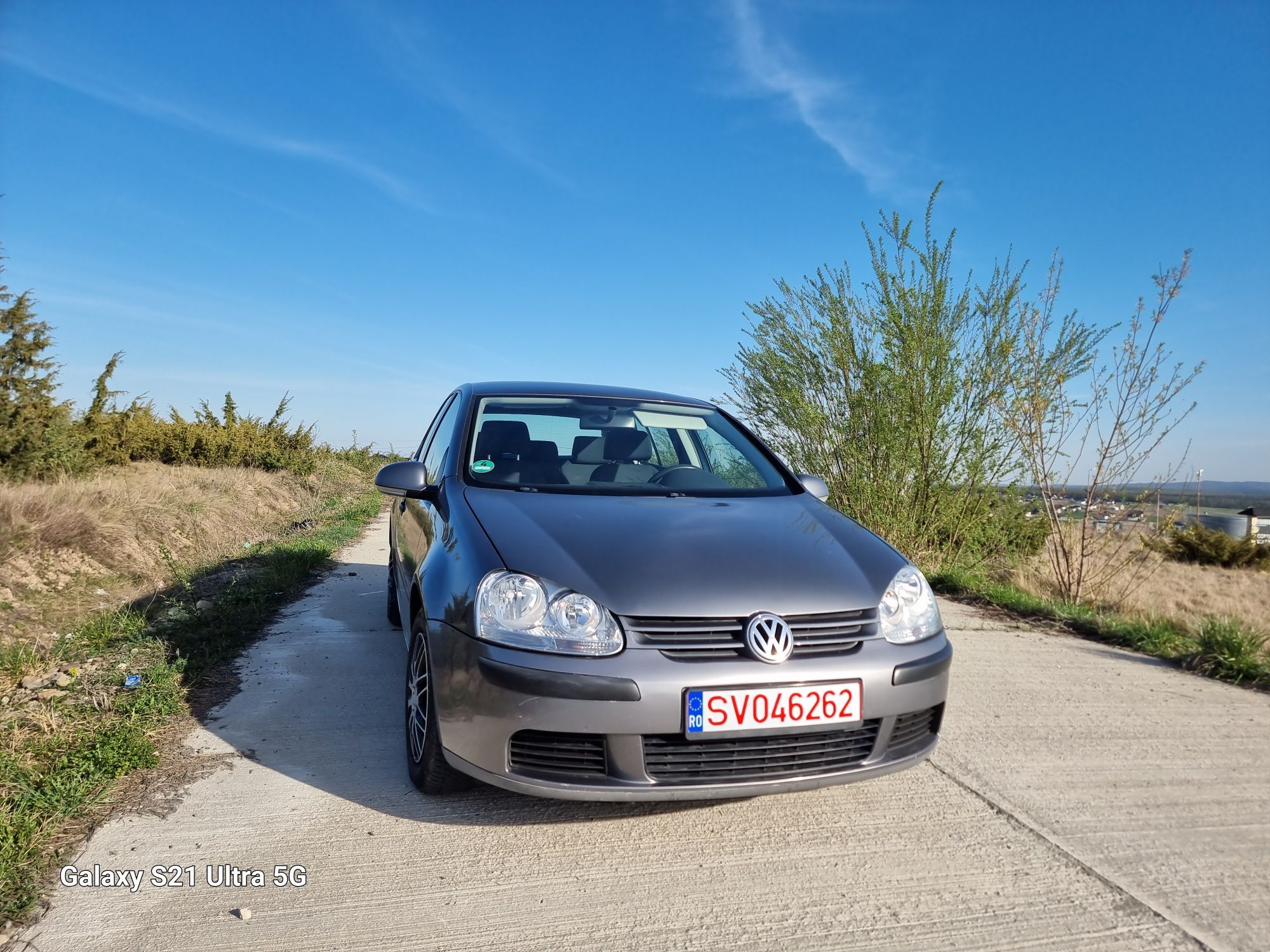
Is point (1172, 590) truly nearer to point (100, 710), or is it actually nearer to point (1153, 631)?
point (1153, 631)

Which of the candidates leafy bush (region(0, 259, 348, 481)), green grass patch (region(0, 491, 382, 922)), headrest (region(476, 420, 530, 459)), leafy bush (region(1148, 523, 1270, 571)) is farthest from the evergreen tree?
leafy bush (region(1148, 523, 1270, 571))

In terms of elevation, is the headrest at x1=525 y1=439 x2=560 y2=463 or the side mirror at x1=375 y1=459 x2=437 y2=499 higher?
the headrest at x1=525 y1=439 x2=560 y2=463

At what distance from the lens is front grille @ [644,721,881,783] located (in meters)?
2.26

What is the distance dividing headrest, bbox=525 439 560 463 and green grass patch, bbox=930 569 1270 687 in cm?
382

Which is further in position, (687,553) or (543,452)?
(543,452)

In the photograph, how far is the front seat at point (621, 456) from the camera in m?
3.49

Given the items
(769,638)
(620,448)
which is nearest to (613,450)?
(620,448)

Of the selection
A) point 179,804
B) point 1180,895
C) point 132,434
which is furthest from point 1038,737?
point 132,434

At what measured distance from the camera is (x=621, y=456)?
372 centimetres

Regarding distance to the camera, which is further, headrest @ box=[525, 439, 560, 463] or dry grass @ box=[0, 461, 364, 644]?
dry grass @ box=[0, 461, 364, 644]

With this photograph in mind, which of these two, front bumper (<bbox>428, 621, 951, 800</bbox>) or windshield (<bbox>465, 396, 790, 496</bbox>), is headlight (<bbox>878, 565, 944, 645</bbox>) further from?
windshield (<bbox>465, 396, 790, 496</bbox>)

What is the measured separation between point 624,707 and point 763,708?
381 millimetres

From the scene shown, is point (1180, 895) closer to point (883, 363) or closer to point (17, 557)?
point (883, 363)

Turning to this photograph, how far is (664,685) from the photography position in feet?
7.18
